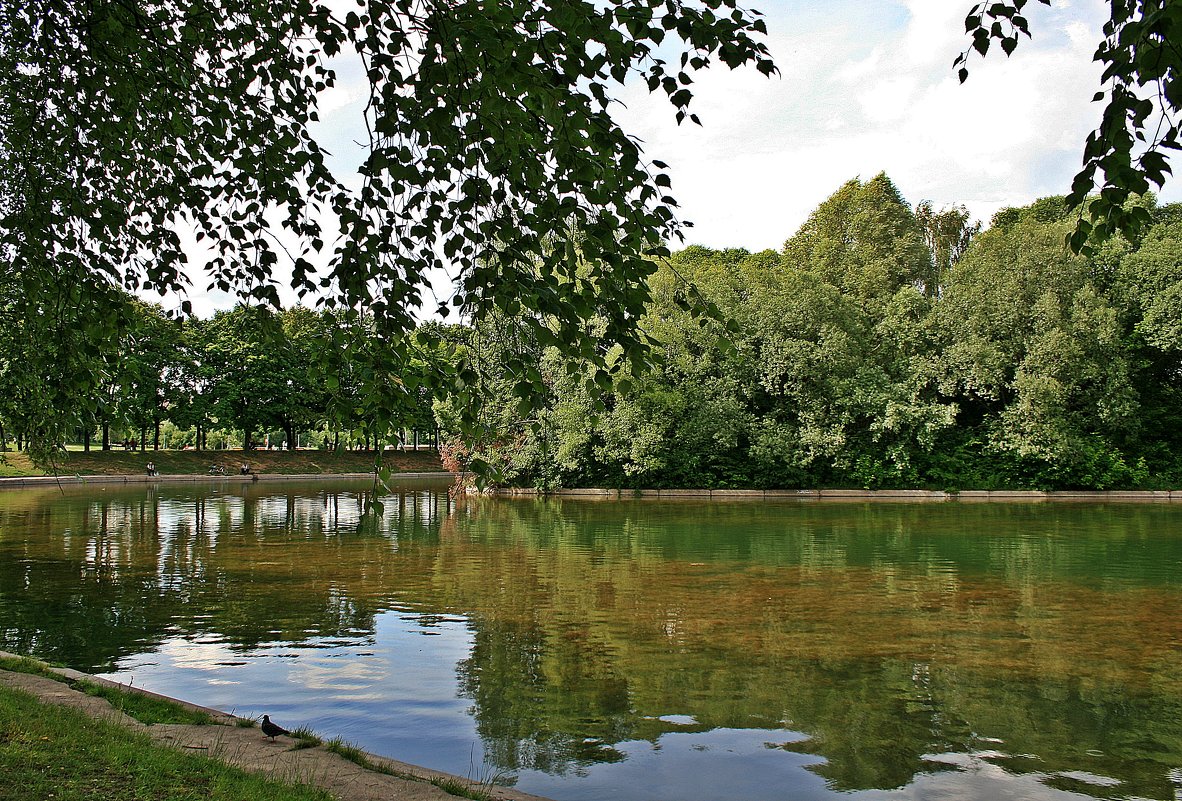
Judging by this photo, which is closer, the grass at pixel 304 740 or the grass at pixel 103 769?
the grass at pixel 103 769

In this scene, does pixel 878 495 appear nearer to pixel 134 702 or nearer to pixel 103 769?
pixel 134 702

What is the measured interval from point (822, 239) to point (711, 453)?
618 inches

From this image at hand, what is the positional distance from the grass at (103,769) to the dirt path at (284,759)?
225mm

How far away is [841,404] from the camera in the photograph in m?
40.0

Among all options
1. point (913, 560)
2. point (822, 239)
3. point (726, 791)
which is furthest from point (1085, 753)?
point (822, 239)

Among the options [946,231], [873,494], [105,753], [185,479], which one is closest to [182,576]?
[105,753]

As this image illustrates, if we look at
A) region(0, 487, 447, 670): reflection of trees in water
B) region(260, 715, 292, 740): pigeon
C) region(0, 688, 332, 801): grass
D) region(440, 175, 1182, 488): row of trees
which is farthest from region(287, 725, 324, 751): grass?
region(440, 175, 1182, 488): row of trees

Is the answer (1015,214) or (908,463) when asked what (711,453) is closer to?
(908,463)

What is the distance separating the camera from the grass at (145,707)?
7055mm

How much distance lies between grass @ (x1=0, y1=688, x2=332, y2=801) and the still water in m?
1.83

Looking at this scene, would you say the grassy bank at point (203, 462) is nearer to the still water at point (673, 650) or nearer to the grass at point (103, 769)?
the still water at point (673, 650)

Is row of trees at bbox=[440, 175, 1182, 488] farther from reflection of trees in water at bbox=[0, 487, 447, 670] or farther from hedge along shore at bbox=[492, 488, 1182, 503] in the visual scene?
reflection of trees in water at bbox=[0, 487, 447, 670]

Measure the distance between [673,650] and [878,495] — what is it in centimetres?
3084

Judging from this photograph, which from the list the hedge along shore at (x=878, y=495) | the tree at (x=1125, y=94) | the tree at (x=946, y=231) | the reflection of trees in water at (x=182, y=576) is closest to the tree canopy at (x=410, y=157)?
the tree at (x=1125, y=94)
